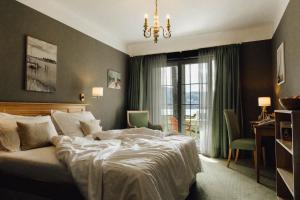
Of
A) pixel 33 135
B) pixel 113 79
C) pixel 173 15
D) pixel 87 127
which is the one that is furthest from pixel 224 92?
pixel 33 135

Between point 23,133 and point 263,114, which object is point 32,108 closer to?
point 23,133

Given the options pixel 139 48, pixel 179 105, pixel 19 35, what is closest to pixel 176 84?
pixel 179 105

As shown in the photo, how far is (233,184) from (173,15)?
3.04 meters

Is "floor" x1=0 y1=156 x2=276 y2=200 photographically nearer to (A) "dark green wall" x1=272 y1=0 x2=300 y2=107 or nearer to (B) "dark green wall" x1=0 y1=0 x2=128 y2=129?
(A) "dark green wall" x1=272 y1=0 x2=300 y2=107

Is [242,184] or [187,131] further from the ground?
[187,131]

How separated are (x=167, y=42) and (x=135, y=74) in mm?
1194

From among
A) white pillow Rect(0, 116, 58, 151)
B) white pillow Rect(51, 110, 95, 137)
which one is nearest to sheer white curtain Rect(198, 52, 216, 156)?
white pillow Rect(51, 110, 95, 137)

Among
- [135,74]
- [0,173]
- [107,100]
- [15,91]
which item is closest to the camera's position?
[0,173]

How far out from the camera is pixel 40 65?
3.14 meters

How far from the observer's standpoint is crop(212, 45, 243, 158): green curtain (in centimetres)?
441

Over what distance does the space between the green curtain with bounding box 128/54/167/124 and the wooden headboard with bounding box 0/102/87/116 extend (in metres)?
2.06

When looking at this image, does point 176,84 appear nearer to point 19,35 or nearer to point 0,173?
point 19,35

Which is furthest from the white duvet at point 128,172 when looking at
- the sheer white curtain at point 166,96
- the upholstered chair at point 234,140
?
the sheer white curtain at point 166,96

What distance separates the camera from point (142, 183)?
1352 mm
